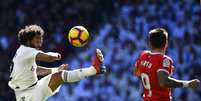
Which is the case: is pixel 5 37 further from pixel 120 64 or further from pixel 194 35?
pixel 194 35

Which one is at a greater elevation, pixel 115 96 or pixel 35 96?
pixel 35 96

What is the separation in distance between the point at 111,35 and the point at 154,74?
6.98m

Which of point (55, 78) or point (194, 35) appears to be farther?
point (194, 35)

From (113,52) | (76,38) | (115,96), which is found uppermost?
(76,38)

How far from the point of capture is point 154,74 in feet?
20.7

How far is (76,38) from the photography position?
7.84 metres

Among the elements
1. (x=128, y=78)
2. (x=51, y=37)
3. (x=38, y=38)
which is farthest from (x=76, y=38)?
(x=51, y=37)

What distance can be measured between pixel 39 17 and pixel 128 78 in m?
2.59

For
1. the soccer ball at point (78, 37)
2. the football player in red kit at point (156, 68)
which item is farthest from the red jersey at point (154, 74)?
the soccer ball at point (78, 37)

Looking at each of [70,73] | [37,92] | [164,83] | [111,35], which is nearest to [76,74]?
[70,73]

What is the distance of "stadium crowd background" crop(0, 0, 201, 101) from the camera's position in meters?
12.6

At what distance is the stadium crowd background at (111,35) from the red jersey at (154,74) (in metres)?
6.03

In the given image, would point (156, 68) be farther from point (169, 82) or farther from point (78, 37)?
point (78, 37)

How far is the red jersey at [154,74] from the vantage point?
626 centimetres
